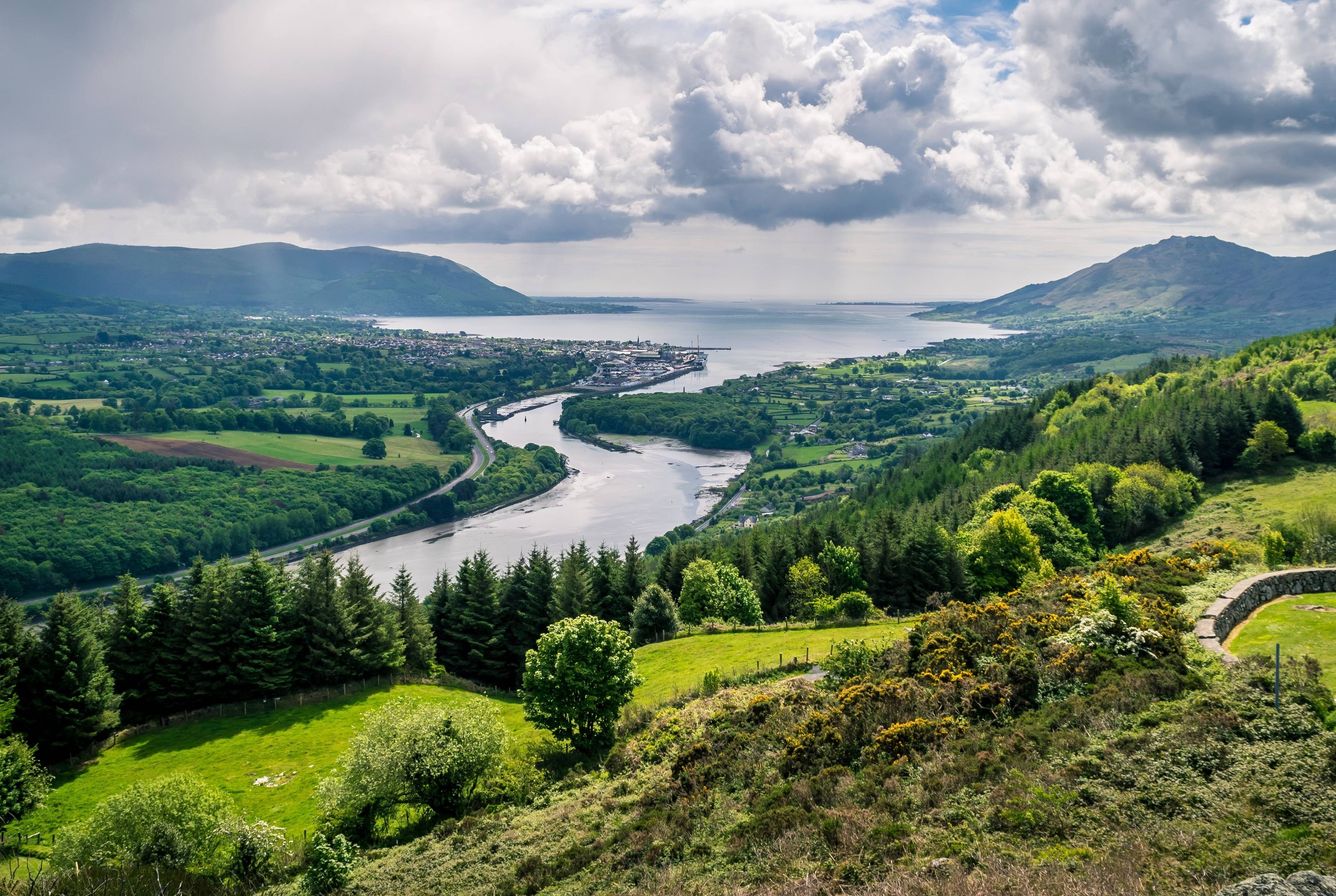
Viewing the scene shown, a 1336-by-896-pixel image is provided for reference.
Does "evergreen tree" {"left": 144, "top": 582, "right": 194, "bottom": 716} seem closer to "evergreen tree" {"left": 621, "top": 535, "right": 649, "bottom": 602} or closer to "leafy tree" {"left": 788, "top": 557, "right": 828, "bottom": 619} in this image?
"evergreen tree" {"left": 621, "top": 535, "right": 649, "bottom": 602}

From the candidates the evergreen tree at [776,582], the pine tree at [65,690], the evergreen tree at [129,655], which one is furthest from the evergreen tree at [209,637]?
the evergreen tree at [776,582]

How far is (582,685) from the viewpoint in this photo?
2466 cm

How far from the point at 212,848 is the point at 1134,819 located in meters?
22.0

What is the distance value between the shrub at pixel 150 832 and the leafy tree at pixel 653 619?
22.0 meters

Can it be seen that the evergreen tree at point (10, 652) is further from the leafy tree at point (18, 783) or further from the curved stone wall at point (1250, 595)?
the curved stone wall at point (1250, 595)

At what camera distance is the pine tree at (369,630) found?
35938 millimetres

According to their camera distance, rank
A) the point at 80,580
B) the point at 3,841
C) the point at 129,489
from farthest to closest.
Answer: the point at 129,489 → the point at 80,580 → the point at 3,841

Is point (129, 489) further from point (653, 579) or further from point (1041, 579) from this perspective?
point (1041, 579)

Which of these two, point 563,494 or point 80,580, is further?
point 563,494

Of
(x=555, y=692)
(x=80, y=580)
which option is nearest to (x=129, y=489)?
(x=80, y=580)

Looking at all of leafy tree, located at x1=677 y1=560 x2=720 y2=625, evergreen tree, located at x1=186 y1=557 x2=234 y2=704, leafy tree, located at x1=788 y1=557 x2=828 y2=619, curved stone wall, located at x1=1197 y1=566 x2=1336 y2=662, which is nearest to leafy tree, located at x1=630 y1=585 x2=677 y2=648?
leafy tree, located at x1=677 y1=560 x2=720 y2=625

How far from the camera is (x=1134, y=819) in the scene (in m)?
12.7

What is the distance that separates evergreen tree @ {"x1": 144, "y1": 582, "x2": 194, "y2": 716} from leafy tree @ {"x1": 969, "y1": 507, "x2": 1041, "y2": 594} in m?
39.3

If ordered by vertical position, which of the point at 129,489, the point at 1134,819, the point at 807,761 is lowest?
the point at 129,489
